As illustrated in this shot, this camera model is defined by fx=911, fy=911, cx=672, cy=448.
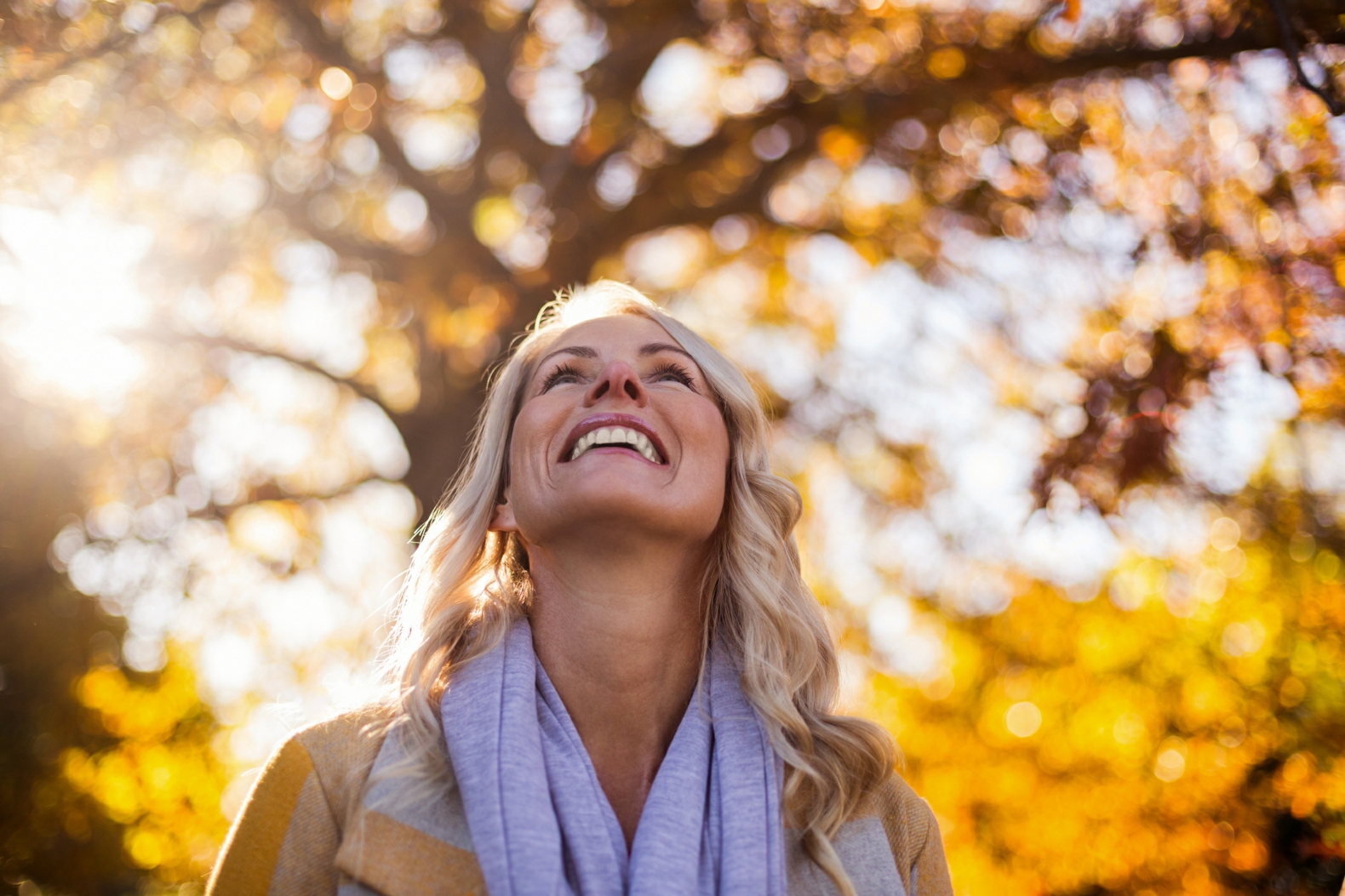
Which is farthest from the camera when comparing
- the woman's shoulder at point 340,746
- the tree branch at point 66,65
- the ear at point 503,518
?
the tree branch at point 66,65

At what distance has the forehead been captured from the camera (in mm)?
2979

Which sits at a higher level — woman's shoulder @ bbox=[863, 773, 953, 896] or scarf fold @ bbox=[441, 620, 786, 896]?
scarf fold @ bbox=[441, 620, 786, 896]

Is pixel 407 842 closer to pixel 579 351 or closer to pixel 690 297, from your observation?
pixel 579 351

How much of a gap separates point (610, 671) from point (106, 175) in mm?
5712

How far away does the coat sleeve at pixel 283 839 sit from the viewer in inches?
81.7

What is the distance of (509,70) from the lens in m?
6.48

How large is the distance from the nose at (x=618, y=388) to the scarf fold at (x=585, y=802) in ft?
2.52

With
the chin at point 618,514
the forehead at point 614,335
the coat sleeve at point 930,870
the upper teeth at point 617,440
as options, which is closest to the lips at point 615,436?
the upper teeth at point 617,440

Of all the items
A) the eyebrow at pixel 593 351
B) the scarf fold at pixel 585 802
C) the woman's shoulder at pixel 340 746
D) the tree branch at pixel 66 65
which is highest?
the tree branch at pixel 66 65

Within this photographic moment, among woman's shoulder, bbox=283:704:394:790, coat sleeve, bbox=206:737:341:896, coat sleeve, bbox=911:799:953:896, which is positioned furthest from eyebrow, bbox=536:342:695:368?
coat sleeve, bbox=911:799:953:896

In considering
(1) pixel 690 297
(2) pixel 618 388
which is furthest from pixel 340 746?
(1) pixel 690 297

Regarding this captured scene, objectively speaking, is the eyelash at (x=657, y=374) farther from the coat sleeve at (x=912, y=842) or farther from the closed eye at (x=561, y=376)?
the coat sleeve at (x=912, y=842)

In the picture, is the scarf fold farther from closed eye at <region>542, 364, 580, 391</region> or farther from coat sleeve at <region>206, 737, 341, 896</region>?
closed eye at <region>542, 364, 580, 391</region>

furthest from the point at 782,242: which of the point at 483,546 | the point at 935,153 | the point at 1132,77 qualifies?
the point at 483,546
